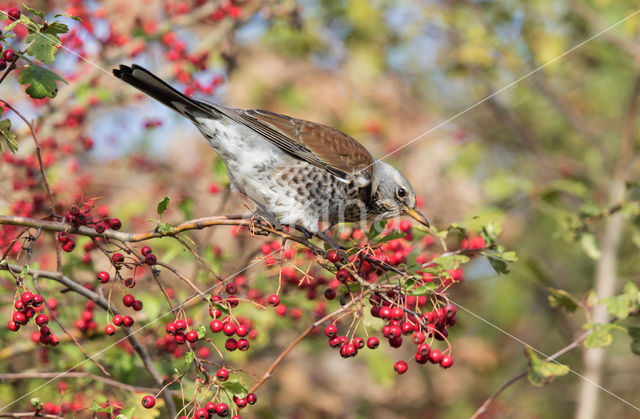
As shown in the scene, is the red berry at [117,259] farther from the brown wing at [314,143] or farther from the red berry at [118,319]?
the brown wing at [314,143]

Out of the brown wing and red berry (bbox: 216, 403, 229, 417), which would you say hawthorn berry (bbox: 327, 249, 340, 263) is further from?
the brown wing

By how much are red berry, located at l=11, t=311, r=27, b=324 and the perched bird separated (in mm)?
1058

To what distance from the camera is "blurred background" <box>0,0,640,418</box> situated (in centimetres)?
347

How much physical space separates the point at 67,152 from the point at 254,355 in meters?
1.55

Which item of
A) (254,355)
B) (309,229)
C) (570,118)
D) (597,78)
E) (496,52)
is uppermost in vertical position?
(597,78)

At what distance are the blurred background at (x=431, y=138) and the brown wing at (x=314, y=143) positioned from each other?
0.29 meters

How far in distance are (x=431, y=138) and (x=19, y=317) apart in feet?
13.4

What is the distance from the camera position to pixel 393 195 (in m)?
2.97

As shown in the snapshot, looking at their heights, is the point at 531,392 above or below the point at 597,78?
below

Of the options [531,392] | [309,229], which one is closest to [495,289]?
[531,392]

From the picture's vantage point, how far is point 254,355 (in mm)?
3609

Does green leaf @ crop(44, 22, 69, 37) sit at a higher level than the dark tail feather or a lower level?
lower

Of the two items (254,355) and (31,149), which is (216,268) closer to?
(254,355)

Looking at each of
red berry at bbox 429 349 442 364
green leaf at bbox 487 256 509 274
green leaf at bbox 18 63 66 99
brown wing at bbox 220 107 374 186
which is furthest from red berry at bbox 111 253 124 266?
green leaf at bbox 487 256 509 274
